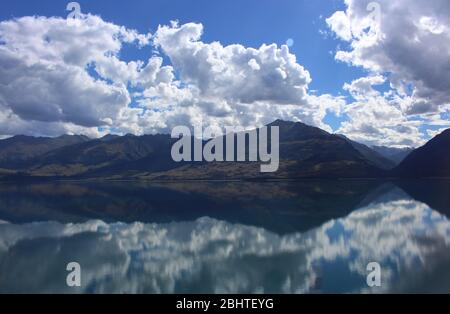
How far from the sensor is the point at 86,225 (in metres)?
94.8

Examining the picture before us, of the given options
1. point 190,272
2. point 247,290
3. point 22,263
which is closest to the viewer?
point 247,290

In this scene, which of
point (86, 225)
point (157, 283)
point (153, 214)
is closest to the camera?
point (157, 283)

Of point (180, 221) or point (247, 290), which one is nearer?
point (247, 290)

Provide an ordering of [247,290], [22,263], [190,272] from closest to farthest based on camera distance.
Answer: [247,290] → [190,272] → [22,263]

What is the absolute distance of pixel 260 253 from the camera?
57500 mm
